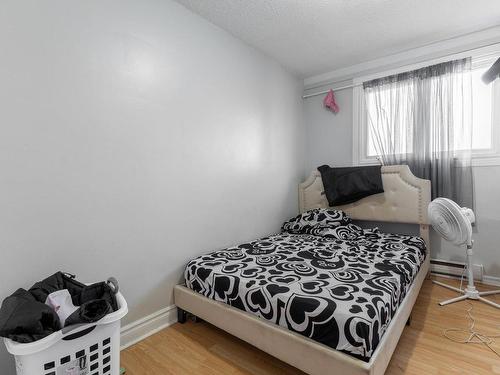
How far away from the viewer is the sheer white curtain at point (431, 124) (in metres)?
2.57

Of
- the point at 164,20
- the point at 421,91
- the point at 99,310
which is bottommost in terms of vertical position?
the point at 99,310

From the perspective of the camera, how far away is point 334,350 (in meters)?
1.24

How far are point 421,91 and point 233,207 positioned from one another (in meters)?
2.35

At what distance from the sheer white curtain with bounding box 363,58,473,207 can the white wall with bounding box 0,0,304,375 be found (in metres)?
1.57

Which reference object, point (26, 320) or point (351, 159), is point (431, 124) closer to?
point (351, 159)

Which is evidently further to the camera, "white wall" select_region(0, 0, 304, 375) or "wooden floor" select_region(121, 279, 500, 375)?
"wooden floor" select_region(121, 279, 500, 375)

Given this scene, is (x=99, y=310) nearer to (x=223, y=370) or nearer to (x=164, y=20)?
(x=223, y=370)

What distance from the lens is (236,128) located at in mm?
2600

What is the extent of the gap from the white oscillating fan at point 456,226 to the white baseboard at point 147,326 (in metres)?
2.22

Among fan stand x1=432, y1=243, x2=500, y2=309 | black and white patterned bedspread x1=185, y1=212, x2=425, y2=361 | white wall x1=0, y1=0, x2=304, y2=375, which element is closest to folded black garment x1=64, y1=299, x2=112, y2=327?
white wall x1=0, y1=0, x2=304, y2=375

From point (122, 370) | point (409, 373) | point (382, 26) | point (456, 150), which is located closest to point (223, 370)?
point (122, 370)

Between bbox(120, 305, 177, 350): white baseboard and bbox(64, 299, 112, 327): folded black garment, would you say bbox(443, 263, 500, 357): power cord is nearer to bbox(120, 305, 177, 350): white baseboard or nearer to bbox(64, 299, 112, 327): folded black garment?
bbox(120, 305, 177, 350): white baseboard

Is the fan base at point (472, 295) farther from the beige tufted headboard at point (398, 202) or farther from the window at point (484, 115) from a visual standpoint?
the window at point (484, 115)

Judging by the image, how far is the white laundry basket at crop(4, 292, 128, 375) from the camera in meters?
0.99
